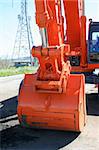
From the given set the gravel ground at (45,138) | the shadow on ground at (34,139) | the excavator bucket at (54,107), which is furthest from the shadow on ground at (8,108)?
the excavator bucket at (54,107)

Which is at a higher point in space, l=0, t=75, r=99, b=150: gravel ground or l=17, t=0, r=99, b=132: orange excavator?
l=17, t=0, r=99, b=132: orange excavator

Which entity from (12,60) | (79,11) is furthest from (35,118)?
(12,60)

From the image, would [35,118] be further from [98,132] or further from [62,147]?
[98,132]

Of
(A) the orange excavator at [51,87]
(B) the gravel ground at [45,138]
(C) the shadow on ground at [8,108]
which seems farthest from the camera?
(C) the shadow on ground at [8,108]

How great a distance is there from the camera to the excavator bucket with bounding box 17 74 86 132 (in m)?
5.72

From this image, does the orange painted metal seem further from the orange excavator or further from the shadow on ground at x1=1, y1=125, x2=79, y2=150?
the shadow on ground at x1=1, y1=125, x2=79, y2=150

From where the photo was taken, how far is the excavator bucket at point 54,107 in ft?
18.8

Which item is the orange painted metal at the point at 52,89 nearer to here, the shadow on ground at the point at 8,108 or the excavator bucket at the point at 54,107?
the excavator bucket at the point at 54,107

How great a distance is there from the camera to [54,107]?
580cm

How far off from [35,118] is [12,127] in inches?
33.6

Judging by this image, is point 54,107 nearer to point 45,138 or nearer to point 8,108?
point 45,138

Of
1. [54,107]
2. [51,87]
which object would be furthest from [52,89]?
[54,107]

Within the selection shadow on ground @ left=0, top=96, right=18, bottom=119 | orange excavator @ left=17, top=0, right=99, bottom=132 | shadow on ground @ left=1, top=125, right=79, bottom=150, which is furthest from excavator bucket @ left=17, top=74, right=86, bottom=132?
shadow on ground @ left=0, top=96, right=18, bottom=119

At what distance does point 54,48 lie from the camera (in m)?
5.72
